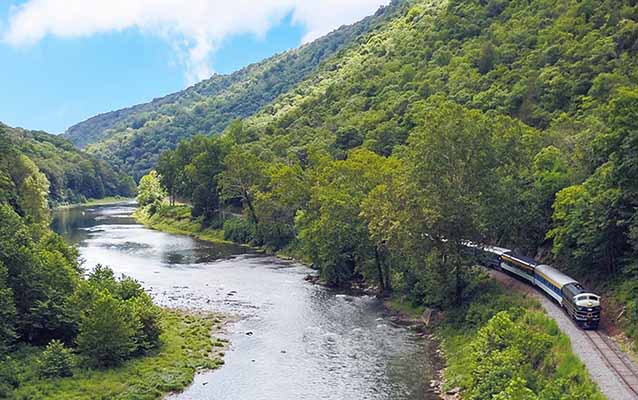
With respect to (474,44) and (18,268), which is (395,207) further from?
(474,44)

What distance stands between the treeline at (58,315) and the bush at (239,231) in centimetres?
5801

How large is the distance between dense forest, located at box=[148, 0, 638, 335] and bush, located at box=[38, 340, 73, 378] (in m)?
29.7

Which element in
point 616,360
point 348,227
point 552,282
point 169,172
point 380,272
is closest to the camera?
point 616,360

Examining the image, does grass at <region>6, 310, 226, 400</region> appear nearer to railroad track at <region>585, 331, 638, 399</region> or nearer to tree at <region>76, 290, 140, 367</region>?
tree at <region>76, 290, 140, 367</region>

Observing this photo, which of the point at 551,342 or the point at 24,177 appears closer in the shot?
the point at 551,342

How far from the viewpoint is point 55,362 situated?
3941 cm

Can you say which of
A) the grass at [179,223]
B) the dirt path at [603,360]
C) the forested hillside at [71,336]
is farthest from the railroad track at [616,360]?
the grass at [179,223]

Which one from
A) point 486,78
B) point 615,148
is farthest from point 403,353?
point 486,78

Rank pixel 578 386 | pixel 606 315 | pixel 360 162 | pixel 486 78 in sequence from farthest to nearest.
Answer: pixel 486 78 < pixel 360 162 < pixel 606 315 < pixel 578 386

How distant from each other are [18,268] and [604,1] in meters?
111

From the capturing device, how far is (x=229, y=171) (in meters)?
110

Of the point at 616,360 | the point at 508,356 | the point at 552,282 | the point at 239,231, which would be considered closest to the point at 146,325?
the point at 508,356

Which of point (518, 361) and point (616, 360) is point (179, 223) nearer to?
point (518, 361)

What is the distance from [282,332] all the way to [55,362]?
19.8 m
